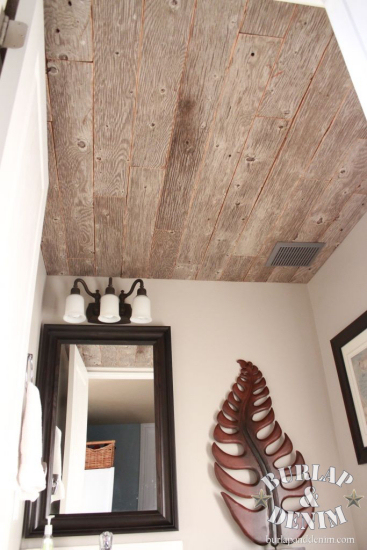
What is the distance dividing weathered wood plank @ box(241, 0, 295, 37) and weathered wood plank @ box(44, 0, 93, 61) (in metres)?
0.44

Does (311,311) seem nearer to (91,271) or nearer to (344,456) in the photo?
(344,456)

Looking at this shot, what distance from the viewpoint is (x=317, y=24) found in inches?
51.9

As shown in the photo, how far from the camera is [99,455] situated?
206cm

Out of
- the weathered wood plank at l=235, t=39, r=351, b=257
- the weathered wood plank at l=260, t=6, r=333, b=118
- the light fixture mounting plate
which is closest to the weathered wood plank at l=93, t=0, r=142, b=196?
the weathered wood plank at l=260, t=6, r=333, b=118

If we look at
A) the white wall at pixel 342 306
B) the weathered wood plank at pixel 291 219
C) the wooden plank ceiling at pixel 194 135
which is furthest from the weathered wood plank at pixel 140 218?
the white wall at pixel 342 306

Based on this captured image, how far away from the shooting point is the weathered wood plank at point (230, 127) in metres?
1.39

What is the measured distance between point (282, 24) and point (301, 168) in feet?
2.03

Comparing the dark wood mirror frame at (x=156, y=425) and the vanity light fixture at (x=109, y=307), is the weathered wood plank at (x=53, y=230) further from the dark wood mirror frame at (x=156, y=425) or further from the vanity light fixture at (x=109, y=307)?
the dark wood mirror frame at (x=156, y=425)

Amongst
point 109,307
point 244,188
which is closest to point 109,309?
point 109,307

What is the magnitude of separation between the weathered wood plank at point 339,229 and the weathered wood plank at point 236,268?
302 millimetres

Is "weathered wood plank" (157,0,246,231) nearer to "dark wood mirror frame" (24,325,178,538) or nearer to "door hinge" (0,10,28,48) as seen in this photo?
"door hinge" (0,10,28,48)

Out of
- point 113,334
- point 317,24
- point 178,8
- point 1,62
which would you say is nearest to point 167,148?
point 178,8

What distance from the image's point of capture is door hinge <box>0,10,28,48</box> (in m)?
0.92

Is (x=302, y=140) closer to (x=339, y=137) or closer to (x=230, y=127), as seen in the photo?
(x=339, y=137)
